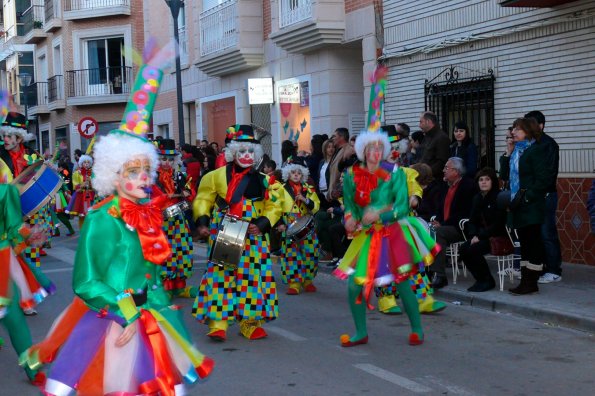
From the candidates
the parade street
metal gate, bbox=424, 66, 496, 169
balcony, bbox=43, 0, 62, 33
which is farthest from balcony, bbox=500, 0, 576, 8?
balcony, bbox=43, 0, 62, 33

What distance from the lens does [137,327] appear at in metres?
4.75

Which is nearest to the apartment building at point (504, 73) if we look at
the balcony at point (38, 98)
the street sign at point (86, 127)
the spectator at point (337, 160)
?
the spectator at point (337, 160)

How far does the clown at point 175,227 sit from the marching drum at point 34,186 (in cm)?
301

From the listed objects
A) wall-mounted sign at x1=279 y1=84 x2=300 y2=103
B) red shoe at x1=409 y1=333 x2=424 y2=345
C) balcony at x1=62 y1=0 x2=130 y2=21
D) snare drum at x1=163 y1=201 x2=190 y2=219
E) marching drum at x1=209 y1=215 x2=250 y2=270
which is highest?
balcony at x1=62 y1=0 x2=130 y2=21

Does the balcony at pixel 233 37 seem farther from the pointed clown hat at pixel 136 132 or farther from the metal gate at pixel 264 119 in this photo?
the pointed clown hat at pixel 136 132

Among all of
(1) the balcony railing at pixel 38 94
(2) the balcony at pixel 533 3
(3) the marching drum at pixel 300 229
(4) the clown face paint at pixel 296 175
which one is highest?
(1) the balcony railing at pixel 38 94

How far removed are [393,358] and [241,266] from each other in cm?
167

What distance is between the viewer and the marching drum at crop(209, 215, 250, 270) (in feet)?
27.5

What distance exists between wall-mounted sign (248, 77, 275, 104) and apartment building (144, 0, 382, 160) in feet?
0.07

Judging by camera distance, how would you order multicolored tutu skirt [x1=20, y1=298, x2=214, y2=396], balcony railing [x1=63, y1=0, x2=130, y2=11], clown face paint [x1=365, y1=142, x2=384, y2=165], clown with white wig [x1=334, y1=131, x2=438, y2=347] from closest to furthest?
multicolored tutu skirt [x1=20, y1=298, x2=214, y2=396], clown with white wig [x1=334, y1=131, x2=438, y2=347], clown face paint [x1=365, y1=142, x2=384, y2=165], balcony railing [x1=63, y1=0, x2=130, y2=11]

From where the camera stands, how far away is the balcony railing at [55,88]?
40.0 meters

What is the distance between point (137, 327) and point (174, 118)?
24.7m

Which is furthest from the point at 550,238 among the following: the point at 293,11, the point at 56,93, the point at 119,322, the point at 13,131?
the point at 56,93

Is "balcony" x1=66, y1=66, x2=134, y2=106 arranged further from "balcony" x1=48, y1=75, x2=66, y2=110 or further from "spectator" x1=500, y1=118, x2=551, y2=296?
"spectator" x1=500, y1=118, x2=551, y2=296
